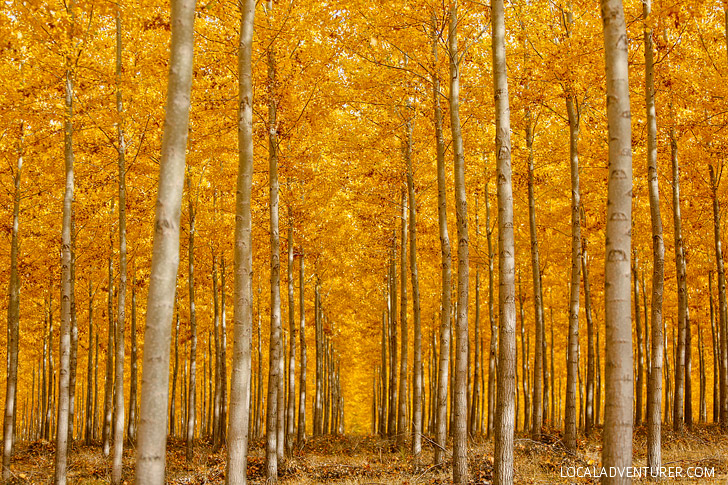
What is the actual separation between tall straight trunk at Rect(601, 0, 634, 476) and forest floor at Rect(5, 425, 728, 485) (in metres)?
4.23

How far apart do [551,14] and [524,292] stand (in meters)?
11.5

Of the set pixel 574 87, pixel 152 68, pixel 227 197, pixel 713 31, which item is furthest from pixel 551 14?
pixel 227 197

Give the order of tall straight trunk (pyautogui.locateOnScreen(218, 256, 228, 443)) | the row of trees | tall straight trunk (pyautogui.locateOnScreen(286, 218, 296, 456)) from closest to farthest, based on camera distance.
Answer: the row of trees < tall straight trunk (pyautogui.locateOnScreen(286, 218, 296, 456)) < tall straight trunk (pyautogui.locateOnScreen(218, 256, 228, 443))

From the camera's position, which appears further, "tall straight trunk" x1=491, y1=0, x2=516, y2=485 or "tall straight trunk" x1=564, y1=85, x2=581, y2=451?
"tall straight trunk" x1=564, y1=85, x2=581, y2=451

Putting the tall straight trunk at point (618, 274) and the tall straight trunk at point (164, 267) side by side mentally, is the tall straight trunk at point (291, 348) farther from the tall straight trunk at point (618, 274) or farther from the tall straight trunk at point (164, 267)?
the tall straight trunk at point (618, 274)

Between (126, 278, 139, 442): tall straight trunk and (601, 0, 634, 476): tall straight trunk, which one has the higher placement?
(601, 0, 634, 476): tall straight trunk

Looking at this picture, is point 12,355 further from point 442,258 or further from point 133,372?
point 442,258

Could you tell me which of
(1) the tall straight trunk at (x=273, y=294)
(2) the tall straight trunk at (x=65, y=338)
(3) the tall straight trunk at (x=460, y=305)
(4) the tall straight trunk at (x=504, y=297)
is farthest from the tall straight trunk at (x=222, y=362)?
(4) the tall straight trunk at (x=504, y=297)

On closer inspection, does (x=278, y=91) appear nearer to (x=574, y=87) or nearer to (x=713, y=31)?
(x=574, y=87)

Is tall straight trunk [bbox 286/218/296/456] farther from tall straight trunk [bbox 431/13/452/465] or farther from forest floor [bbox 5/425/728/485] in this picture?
tall straight trunk [bbox 431/13/452/465]

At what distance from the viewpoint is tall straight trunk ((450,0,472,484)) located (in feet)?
27.6

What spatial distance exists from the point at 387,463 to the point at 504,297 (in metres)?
6.91

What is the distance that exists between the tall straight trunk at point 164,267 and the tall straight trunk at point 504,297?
3.86m

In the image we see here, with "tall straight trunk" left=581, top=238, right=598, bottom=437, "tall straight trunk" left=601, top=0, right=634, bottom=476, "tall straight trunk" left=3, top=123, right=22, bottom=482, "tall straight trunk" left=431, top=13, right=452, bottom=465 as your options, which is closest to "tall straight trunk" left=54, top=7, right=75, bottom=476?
"tall straight trunk" left=3, top=123, right=22, bottom=482
